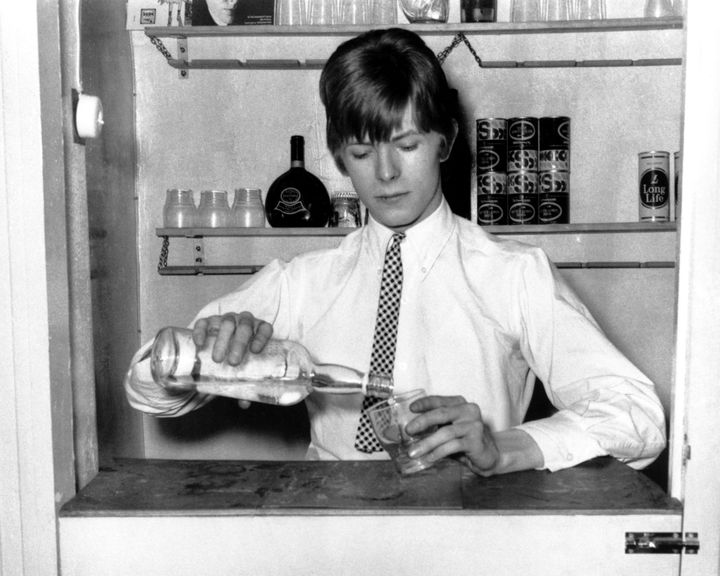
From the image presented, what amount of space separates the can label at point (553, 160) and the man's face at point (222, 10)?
0.87m

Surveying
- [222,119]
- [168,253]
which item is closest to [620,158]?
[222,119]

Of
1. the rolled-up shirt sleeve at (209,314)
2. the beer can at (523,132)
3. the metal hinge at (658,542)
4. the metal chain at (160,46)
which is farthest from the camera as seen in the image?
the metal chain at (160,46)

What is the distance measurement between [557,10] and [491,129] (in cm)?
34

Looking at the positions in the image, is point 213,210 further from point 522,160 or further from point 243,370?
point 243,370

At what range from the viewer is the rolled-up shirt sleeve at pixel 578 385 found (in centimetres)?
88

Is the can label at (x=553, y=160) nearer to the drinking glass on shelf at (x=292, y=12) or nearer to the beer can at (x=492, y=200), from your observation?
the beer can at (x=492, y=200)

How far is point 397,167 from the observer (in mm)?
1287

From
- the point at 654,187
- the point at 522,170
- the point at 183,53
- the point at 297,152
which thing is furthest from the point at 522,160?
the point at 183,53

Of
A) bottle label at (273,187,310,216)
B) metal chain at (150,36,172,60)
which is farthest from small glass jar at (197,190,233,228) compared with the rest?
metal chain at (150,36,172,60)

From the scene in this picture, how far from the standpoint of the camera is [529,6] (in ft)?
6.82

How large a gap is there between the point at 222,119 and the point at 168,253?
0.40m

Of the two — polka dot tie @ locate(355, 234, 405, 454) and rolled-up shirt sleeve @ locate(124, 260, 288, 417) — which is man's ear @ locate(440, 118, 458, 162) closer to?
polka dot tie @ locate(355, 234, 405, 454)

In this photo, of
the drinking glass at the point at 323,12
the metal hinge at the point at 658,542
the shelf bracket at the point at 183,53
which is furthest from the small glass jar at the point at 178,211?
the metal hinge at the point at 658,542

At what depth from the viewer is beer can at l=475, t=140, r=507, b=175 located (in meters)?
2.04
